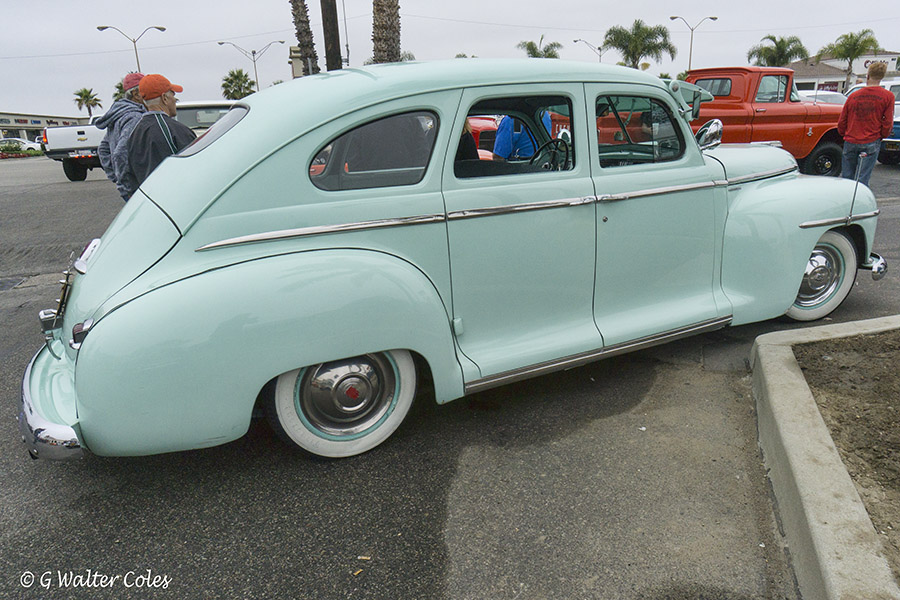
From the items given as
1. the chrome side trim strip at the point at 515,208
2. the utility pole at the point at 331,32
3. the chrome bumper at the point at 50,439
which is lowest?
the chrome bumper at the point at 50,439

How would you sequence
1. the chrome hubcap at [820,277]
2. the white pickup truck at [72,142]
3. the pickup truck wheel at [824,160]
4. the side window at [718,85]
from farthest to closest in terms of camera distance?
the white pickup truck at [72,142], the pickup truck wheel at [824,160], the side window at [718,85], the chrome hubcap at [820,277]

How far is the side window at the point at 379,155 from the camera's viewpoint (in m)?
2.54

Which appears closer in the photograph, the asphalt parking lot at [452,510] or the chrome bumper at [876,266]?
the asphalt parking lot at [452,510]

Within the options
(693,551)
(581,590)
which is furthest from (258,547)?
(693,551)

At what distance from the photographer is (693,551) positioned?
84.2 inches

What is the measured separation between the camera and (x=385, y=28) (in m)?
11.0

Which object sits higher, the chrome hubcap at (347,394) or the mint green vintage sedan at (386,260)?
the mint green vintage sedan at (386,260)

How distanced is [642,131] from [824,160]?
8551mm

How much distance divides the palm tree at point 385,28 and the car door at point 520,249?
8824 mm

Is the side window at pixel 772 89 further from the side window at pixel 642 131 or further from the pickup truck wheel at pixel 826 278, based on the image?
the side window at pixel 642 131

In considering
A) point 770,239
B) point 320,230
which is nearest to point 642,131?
point 770,239

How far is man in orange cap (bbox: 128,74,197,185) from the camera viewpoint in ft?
12.9

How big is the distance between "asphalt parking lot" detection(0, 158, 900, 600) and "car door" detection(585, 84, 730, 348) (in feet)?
1.39

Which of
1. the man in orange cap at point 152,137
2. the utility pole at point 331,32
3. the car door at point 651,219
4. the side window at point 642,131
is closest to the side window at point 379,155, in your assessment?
the car door at point 651,219
